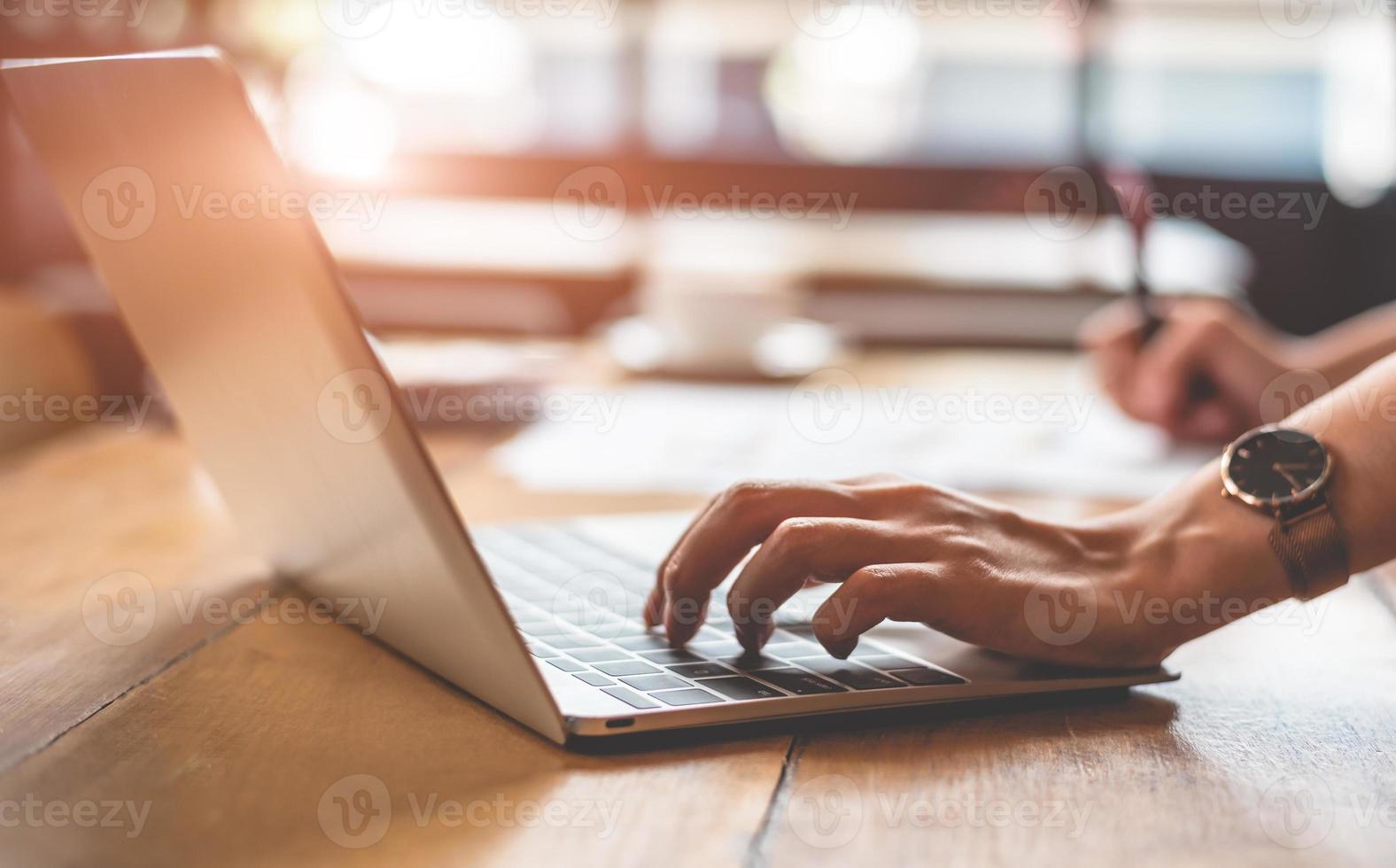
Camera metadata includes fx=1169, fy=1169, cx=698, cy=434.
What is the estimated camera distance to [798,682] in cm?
47

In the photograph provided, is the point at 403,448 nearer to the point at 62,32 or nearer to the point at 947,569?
the point at 947,569

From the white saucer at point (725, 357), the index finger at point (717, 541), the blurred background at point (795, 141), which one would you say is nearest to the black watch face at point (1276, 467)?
the index finger at point (717, 541)

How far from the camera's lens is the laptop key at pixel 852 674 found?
47 centimetres

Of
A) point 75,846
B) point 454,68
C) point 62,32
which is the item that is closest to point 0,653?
point 75,846

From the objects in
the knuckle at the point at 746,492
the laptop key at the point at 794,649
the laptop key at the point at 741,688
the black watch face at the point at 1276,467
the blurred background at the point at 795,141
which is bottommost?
the blurred background at the point at 795,141

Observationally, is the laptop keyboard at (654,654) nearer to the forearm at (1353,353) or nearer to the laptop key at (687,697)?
the laptop key at (687,697)

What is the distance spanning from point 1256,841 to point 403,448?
0.30 m

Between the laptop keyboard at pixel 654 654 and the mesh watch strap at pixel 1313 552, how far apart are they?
0.18 meters

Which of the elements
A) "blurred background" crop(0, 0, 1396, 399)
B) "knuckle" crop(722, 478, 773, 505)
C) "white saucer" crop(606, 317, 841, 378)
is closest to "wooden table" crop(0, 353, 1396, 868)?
"knuckle" crop(722, 478, 773, 505)

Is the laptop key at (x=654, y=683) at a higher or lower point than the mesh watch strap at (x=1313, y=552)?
higher

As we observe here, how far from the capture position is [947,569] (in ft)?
1.65

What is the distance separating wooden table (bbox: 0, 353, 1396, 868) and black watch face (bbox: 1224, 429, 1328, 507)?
8 cm

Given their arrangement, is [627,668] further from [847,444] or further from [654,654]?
[847,444]

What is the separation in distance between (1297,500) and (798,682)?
26 centimetres
